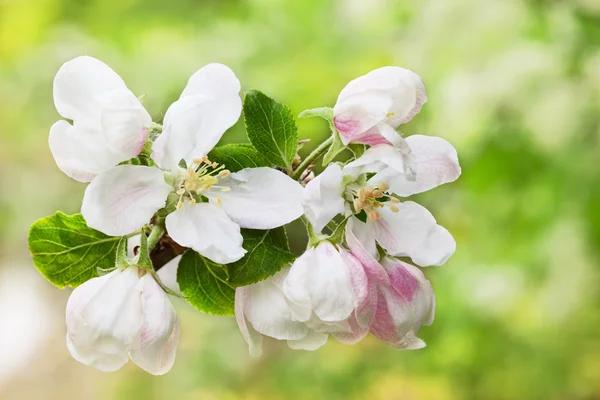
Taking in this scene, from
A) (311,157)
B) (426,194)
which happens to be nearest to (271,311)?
(311,157)

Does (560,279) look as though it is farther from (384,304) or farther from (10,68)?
(10,68)

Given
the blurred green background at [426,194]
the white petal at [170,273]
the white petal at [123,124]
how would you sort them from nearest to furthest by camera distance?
the white petal at [123,124], the white petal at [170,273], the blurred green background at [426,194]

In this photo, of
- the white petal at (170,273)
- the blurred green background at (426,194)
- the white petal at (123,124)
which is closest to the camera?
the white petal at (123,124)

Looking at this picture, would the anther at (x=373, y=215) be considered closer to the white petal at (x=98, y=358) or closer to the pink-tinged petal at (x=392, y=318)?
the pink-tinged petal at (x=392, y=318)

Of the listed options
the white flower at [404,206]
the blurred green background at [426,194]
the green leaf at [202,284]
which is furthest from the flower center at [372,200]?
the blurred green background at [426,194]

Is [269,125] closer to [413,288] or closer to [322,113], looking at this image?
[322,113]

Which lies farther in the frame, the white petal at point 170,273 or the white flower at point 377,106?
the white petal at point 170,273

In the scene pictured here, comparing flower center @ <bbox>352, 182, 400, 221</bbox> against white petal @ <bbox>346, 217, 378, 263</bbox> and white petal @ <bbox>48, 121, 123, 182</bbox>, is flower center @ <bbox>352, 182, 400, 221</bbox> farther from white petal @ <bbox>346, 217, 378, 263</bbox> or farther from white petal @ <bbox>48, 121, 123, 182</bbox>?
white petal @ <bbox>48, 121, 123, 182</bbox>
